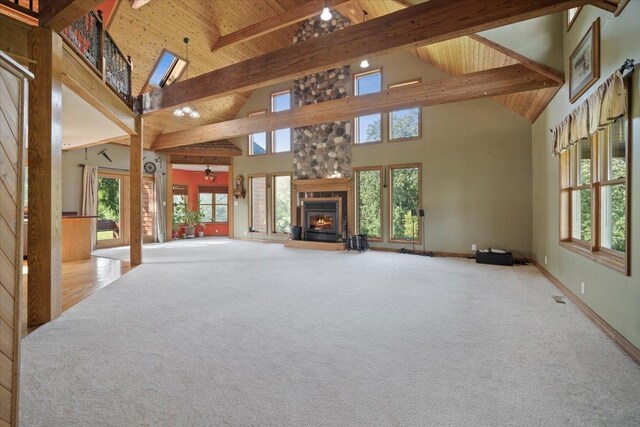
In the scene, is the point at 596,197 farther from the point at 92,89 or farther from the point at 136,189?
the point at 136,189

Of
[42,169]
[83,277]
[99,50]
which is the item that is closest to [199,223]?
[83,277]

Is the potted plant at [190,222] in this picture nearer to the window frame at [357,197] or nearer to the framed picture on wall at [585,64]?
the window frame at [357,197]

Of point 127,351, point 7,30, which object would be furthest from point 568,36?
point 7,30

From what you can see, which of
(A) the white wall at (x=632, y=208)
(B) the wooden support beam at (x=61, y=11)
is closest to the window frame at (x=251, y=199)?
(B) the wooden support beam at (x=61, y=11)

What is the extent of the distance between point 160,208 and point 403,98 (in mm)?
8136

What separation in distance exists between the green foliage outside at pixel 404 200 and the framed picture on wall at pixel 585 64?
3.91m

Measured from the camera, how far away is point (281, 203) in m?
Answer: 9.98

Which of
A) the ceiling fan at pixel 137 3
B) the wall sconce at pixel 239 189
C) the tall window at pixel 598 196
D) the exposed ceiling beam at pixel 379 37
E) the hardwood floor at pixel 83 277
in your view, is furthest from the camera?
the wall sconce at pixel 239 189

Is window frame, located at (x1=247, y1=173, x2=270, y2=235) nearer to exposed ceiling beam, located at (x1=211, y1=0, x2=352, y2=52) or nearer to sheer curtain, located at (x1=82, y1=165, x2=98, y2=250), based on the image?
exposed ceiling beam, located at (x1=211, y1=0, x2=352, y2=52)

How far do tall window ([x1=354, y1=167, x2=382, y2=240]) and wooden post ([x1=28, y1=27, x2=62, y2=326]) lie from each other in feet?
20.8

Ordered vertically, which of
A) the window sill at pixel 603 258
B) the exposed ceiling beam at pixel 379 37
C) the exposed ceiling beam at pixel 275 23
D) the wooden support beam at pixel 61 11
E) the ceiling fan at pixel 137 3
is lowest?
the window sill at pixel 603 258

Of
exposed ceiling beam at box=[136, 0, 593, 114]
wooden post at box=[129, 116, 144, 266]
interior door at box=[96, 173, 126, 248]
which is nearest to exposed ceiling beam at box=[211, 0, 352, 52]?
exposed ceiling beam at box=[136, 0, 593, 114]

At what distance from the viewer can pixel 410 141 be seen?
24.8 ft

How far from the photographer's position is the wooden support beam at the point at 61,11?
275 centimetres
